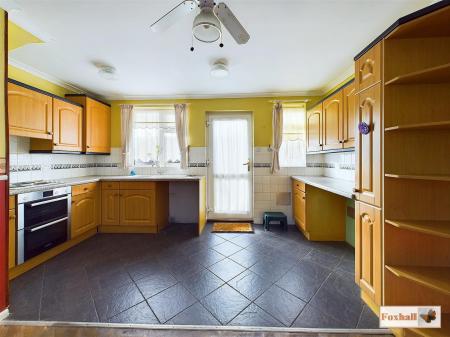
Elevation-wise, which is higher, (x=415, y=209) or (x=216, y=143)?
(x=216, y=143)

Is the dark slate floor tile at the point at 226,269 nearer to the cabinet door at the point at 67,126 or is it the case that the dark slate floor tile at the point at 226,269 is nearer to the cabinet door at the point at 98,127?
the cabinet door at the point at 67,126

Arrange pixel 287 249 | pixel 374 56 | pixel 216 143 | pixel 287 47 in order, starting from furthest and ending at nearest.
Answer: pixel 216 143, pixel 287 249, pixel 287 47, pixel 374 56

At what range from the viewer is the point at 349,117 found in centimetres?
212

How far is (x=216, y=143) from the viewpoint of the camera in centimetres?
360

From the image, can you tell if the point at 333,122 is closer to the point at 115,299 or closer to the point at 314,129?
the point at 314,129

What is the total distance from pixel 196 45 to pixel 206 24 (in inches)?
33.3

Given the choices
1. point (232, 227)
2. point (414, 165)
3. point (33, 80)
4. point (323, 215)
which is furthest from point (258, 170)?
point (33, 80)

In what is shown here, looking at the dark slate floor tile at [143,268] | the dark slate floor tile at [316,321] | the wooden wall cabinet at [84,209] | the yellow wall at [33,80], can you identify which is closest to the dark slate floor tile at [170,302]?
the dark slate floor tile at [143,268]

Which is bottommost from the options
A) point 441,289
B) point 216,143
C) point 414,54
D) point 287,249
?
point 287,249

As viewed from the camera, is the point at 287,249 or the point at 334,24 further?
the point at 287,249

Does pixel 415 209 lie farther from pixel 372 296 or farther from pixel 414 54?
pixel 414 54

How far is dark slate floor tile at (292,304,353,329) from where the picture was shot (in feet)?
4.41

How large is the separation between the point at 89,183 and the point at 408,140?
3634 millimetres

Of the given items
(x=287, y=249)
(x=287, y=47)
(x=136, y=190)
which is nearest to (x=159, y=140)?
(x=136, y=190)
